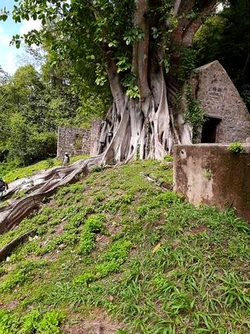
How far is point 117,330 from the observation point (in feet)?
6.47

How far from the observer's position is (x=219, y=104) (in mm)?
8336

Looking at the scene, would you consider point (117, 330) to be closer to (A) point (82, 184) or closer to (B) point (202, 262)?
(B) point (202, 262)

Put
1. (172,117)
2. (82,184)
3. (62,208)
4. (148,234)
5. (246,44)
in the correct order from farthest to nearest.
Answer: (246,44) → (172,117) → (82,184) → (62,208) → (148,234)

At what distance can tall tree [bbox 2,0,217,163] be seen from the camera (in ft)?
18.8

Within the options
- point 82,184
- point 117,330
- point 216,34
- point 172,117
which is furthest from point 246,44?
point 117,330

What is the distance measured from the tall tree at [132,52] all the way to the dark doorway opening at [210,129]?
5.99 ft

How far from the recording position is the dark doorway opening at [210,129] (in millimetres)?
8539

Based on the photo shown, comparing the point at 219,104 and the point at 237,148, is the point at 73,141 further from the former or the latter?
the point at 237,148

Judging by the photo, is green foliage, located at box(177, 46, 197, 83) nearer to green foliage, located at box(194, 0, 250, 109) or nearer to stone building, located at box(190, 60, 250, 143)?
stone building, located at box(190, 60, 250, 143)

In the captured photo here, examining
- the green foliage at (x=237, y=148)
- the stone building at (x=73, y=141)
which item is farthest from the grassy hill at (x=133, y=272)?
the stone building at (x=73, y=141)

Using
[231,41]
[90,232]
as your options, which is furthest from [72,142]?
[90,232]

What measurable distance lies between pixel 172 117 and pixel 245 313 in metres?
5.62

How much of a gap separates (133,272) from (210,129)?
7.33m

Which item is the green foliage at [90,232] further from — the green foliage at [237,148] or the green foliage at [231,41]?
the green foliage at [231,41]
